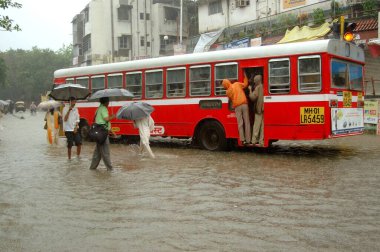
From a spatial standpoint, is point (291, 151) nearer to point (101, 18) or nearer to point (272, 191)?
point (272, 191)

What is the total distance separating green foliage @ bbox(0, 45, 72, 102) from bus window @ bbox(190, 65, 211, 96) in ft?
206

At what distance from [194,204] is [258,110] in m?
5.78

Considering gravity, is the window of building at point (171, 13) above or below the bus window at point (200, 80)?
above

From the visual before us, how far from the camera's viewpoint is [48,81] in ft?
244

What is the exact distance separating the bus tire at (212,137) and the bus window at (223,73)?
0.96 meters

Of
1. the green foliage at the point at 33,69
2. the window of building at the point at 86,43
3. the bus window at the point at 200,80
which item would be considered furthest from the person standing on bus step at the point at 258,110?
the green foliage at the point at 33,69

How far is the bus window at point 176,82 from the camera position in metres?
13.7

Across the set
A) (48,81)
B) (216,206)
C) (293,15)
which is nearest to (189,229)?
(216,206)

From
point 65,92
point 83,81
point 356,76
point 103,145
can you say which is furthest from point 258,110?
point 83,81

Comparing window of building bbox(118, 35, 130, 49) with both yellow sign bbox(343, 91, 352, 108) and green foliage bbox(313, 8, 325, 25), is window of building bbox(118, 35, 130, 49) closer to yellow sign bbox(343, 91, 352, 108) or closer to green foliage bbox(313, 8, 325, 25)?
green foliage bbox(313, 8, 325, 25)

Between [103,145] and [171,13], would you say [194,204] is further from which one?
[171,13]

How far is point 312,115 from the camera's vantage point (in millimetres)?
10992

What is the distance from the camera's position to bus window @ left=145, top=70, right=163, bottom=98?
47.3 feet

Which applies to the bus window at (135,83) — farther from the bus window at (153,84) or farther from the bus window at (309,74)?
the bus window at (309,74)
